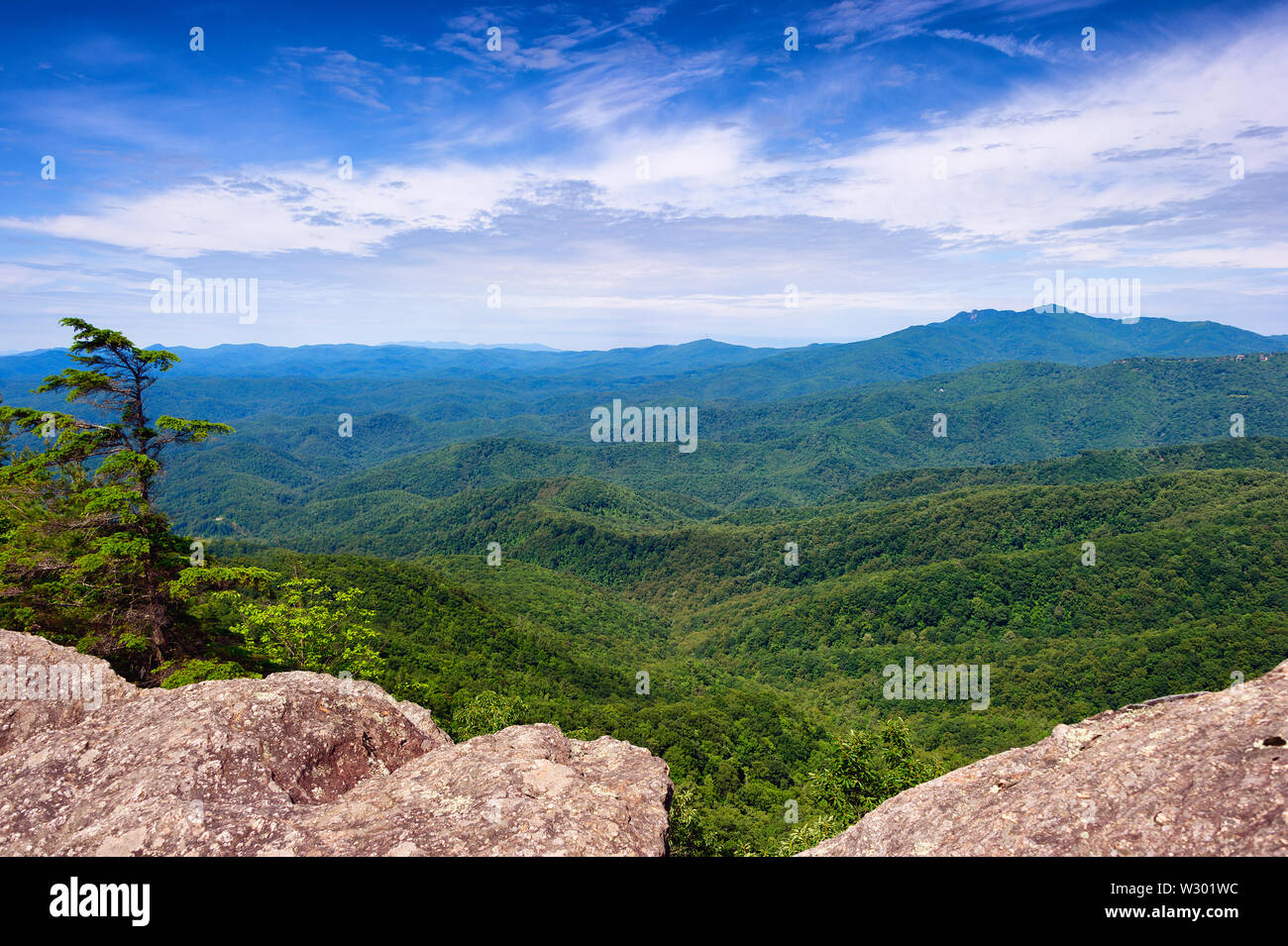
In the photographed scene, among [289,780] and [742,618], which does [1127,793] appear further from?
[742,618]

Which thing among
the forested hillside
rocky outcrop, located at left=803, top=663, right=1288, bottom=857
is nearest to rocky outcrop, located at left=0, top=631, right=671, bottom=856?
rocky outcrop, located at left=803, top=663, right=1288, bottom=857

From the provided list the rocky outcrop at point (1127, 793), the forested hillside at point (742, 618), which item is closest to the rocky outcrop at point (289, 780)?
the rocky outcrop at point (1127, 793)

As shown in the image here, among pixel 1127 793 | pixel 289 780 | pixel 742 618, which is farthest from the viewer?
pixel 742 618

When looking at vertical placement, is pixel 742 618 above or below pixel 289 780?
below

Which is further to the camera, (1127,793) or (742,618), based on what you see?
(742,618)

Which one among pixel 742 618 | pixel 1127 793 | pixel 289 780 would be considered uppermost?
pixel 1127 793

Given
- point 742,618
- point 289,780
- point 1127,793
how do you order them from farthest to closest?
point 742,618, point 289,780, point 1127,793

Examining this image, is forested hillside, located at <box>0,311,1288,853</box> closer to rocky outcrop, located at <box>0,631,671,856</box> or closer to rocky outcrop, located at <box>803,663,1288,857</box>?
rocky outcrop, located at <box>0,631,671,856</box>

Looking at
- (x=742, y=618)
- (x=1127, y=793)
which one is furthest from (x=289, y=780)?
(x=742, y=618)
